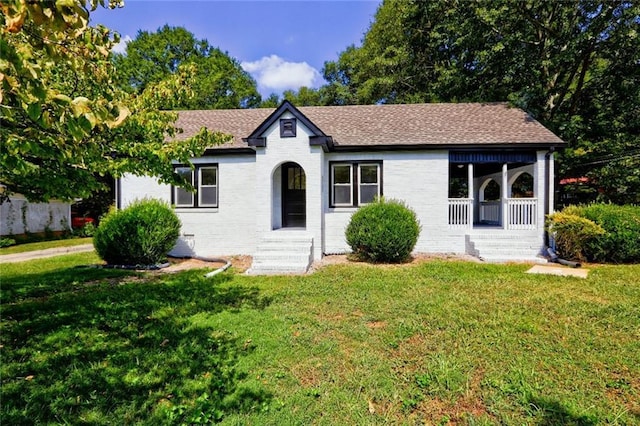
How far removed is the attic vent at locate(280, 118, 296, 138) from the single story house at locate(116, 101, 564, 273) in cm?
3

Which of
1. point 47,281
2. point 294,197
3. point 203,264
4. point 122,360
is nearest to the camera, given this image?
point 122,360

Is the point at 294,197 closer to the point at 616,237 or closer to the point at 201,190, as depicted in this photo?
the point at 201,190

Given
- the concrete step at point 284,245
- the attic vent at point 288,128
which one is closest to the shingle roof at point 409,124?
the attic vent at point 288,128

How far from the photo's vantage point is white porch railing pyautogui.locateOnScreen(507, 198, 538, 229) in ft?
35.5

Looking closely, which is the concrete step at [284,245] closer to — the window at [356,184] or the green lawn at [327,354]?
the window at [356,184]

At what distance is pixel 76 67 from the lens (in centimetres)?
222

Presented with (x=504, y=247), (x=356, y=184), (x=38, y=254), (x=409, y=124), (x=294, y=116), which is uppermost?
(x=409, y=124)

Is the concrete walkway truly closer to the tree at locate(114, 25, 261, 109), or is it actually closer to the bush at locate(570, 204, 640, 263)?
the tree at locate(114, 25, 261, 109)

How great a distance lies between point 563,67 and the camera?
15672 millimetres

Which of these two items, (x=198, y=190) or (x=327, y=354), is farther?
(x=198, y=190)

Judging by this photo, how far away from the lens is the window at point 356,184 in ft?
36.9

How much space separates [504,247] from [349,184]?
18.6ft

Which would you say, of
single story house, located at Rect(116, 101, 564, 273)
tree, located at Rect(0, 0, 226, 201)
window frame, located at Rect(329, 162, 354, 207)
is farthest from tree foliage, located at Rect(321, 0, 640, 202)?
tree, located at Rect(0, 0, 226, 201)

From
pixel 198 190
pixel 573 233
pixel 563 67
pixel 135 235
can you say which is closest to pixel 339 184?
pixel 198 190
